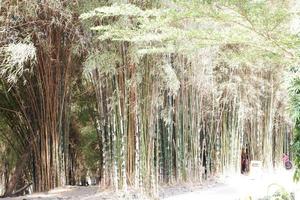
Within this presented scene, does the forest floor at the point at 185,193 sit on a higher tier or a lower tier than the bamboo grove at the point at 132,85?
lower

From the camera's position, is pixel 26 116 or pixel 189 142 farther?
pixel 189 142

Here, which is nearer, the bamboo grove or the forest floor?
the bamboo grove

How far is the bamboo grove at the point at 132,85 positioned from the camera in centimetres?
461

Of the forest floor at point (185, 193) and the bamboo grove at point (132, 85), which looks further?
the forest floor at point (185, 193)

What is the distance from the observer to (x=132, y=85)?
5652 mm

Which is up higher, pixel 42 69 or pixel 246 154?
pixel 42 69

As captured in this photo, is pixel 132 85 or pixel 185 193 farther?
pixel 185 193

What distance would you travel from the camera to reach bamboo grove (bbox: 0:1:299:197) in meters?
4.61

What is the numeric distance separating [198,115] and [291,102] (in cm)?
445

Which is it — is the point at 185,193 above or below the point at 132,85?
below

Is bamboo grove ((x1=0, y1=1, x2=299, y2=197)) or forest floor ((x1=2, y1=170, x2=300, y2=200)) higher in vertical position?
bamboo grove ((x1=0, y1=1, x2=299, y2=197))

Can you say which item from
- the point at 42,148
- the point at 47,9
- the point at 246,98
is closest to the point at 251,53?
the point at 47,9

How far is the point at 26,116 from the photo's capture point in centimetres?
662

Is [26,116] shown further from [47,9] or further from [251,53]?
[251,53]
